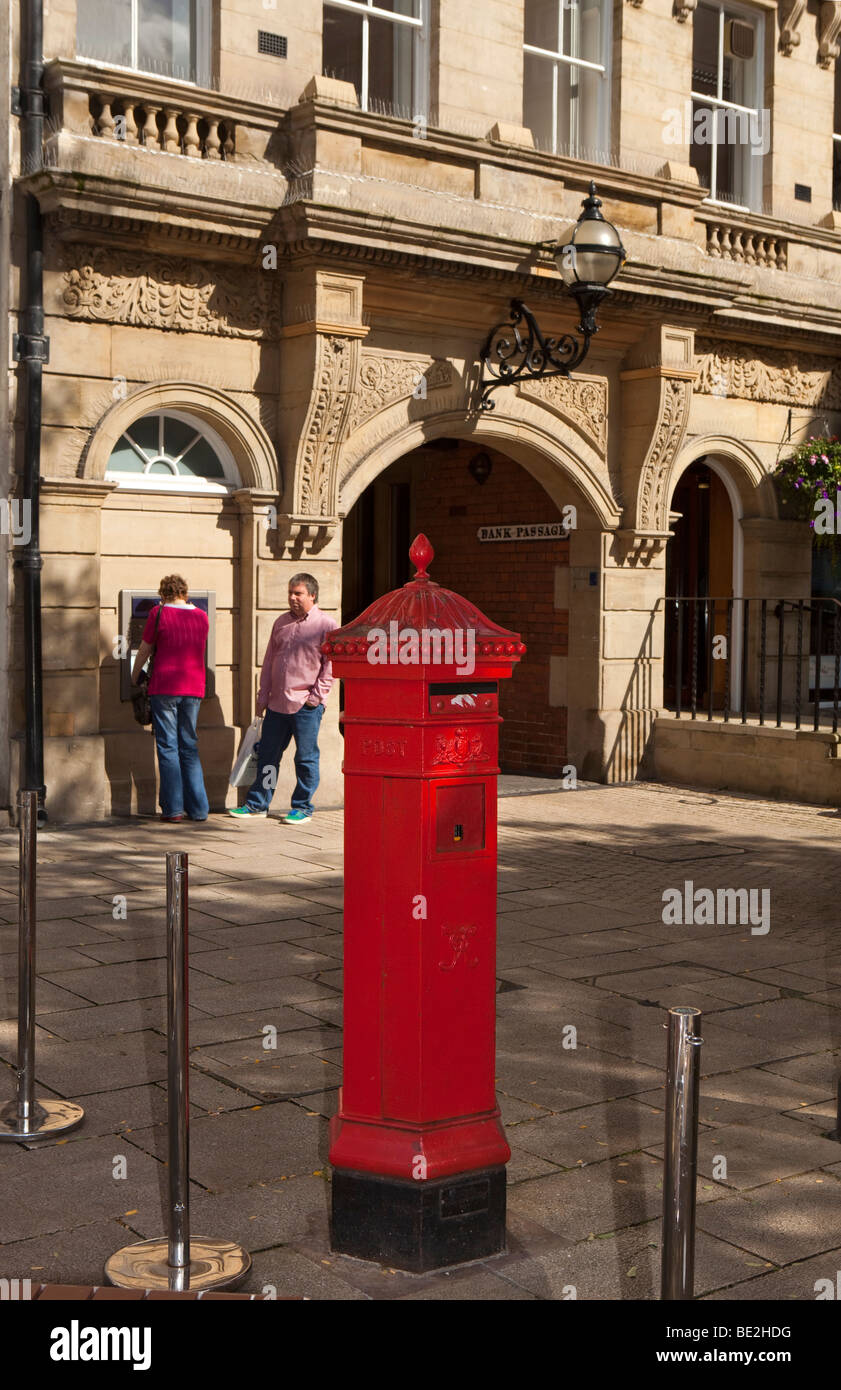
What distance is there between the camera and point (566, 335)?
1325 centimetres

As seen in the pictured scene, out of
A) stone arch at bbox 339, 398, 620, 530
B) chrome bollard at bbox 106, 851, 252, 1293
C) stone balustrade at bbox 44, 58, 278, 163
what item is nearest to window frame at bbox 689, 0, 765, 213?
stone arch at bbox 339, 398, 620, 530

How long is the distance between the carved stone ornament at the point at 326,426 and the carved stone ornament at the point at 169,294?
568 millimetres

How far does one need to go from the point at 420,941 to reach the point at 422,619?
2.71 feet

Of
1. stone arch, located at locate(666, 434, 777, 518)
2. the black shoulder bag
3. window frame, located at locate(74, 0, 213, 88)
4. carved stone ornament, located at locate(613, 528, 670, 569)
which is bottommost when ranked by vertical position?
the black shoulder bag

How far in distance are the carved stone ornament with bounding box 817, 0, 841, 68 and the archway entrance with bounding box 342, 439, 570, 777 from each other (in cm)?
551

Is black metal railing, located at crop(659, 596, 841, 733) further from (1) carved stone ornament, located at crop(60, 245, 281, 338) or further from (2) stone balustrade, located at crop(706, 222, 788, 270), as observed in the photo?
(1) carved stone ornament, located at crop(60, 245, 281, 338)

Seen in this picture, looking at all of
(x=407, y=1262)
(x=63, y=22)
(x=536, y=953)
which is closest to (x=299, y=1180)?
(x=407, y=1262)

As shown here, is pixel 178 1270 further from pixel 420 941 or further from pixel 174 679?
pixel 174 679

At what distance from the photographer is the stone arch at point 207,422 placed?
11148 mm

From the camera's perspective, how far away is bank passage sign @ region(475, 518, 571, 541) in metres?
14.8

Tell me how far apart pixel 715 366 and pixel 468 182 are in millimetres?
3779

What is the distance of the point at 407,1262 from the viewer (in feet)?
12.9

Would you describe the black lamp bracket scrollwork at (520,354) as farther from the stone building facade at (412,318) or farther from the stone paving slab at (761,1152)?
the stone paving slab at (761,1152)

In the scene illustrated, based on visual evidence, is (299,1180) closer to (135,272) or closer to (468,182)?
(135,272)
